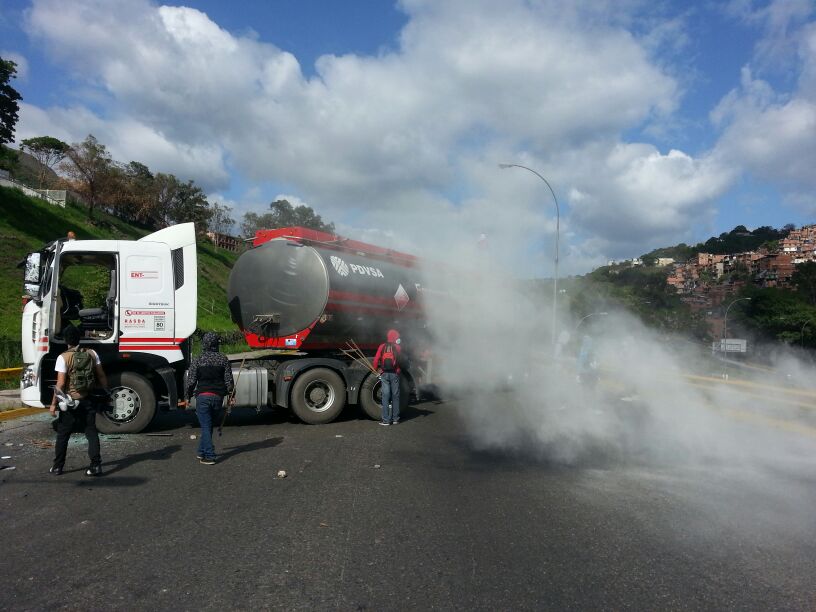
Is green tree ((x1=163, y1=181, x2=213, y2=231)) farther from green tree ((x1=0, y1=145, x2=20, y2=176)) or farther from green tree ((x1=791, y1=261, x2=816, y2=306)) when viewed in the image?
green tree ((x1=791, y1=261, x2=816, y2=306))

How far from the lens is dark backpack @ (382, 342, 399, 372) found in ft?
30.3

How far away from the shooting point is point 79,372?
19.3 feet

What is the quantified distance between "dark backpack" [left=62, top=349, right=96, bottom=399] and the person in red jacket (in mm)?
4480

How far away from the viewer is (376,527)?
4500mm

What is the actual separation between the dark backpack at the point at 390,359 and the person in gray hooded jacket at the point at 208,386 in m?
3.08

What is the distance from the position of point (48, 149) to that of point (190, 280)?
162ft

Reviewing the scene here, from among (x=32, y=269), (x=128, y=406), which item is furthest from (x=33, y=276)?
(x=128, y=406)

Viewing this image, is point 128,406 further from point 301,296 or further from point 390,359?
point 390,359

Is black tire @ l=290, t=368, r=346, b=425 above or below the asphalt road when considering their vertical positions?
above

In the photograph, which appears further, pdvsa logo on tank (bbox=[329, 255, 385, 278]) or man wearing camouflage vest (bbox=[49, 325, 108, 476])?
pdvsa logo on tank (bbox=[329, 255, 385, 278])

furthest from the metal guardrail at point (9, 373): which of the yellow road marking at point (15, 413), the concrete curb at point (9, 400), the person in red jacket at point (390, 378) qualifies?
the person in red jacket at point (390, 378)

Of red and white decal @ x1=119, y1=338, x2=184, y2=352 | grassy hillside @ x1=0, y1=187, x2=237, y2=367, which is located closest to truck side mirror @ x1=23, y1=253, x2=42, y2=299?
red and white decal @ x1=119, y1=338, x2=184, y2=352

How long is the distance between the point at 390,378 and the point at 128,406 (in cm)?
396

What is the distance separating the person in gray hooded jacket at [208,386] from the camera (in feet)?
21.1
